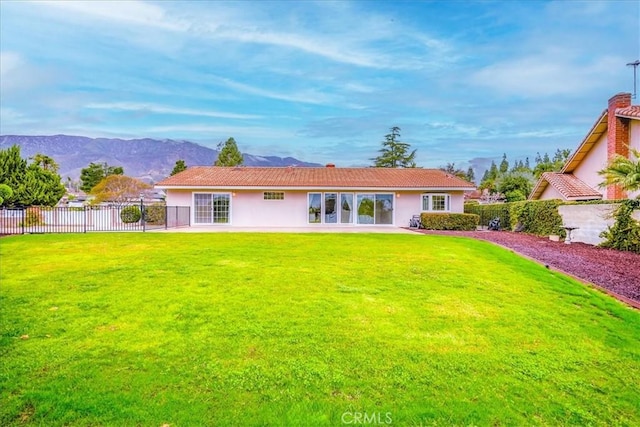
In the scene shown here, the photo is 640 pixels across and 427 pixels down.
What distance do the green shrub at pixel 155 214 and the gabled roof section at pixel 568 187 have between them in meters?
22.5

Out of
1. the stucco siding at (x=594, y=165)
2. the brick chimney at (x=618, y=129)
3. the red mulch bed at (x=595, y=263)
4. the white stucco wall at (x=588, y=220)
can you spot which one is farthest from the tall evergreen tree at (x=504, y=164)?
the red mulch bed at (x=595, y=263)

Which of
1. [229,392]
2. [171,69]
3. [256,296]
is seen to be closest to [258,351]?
[229,392]

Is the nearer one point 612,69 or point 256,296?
point 256,296

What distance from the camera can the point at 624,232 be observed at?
41.9ft

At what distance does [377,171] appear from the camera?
2939 cm

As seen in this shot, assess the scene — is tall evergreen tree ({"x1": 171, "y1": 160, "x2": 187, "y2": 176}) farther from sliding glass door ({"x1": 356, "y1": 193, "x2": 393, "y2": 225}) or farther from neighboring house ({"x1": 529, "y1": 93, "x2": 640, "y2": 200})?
neighboring house ({"x1": 529, "y1": 93, "x2": 640, "y2": 200})

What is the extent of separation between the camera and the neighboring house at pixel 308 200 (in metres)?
23.9

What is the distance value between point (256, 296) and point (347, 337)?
2.22 meters

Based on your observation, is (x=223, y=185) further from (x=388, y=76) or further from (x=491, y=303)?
(x=491, y=303)

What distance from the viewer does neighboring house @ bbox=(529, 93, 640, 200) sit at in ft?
57.5

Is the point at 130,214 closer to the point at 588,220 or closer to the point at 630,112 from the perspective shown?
the point at 588,220

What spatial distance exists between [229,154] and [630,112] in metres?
46.5

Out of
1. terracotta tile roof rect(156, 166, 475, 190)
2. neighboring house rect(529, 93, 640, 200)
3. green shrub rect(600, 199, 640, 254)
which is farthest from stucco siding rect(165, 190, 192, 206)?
neighboring house rect(529, 93, 640, 200)

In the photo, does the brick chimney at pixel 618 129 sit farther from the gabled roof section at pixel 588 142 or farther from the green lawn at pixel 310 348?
the green lawn at pixel 310 348
